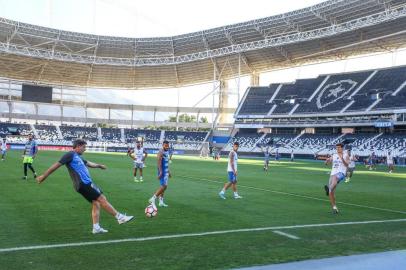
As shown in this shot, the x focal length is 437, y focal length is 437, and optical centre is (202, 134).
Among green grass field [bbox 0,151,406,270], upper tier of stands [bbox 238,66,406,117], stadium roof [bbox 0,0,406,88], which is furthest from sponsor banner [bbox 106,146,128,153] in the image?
green grass field [bbox 0,151,406,270]

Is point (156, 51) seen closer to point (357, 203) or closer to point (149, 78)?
point (149, 78)

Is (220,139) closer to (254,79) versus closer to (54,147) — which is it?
(254,79)

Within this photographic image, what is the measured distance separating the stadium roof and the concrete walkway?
50707 millimetres

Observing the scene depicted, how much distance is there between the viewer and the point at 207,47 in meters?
72.2

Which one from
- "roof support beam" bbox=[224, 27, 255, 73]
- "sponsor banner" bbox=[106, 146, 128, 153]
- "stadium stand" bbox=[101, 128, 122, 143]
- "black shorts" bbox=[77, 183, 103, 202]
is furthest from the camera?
"stadium stand" bbox=[101, 128, 122, 143]

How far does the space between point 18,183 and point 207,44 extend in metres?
56.2

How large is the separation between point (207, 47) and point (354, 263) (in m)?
67.4

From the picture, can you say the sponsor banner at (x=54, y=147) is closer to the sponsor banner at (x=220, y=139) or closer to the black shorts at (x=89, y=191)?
the sponsor banner at (x=220, y=139)

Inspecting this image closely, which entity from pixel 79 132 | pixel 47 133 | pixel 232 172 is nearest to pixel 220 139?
pixel 79 132

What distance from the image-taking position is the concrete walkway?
21.6ft

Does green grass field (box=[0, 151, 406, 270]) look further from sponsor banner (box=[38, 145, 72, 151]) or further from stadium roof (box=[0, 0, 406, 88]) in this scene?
sponsor banner (box=[38, 145, 72, 151])

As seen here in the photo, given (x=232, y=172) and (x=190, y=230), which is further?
(x=232, y=172)

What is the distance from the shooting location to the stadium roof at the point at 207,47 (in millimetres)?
58031

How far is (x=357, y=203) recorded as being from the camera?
15.5m
